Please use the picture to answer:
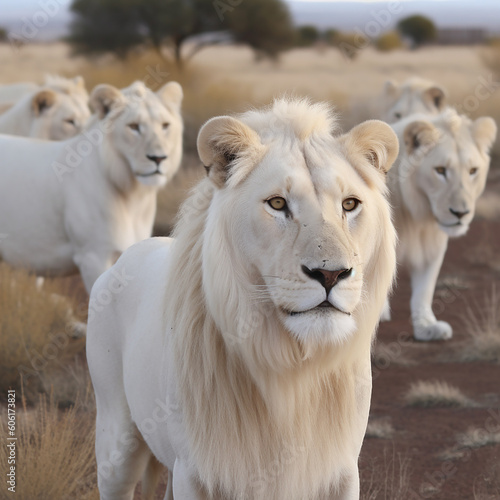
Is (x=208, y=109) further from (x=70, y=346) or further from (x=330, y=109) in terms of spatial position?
(x=330, y=109)

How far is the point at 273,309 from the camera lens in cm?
257

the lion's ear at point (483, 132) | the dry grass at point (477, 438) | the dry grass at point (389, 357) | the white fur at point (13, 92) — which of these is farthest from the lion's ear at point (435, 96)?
the white fur at point (13, 92)

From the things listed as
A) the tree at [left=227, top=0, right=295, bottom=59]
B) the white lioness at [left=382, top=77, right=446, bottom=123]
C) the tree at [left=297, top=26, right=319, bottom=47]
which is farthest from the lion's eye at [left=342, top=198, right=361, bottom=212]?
the tree at [left=297, top=26, right=319, bottom=47]

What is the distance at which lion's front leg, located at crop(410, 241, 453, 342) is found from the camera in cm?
734

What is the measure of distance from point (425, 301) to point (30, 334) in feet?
10.8

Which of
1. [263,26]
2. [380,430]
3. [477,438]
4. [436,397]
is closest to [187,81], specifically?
[263,26]

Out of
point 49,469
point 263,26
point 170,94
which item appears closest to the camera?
point 49,469

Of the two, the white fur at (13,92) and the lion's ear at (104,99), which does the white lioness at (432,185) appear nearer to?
the lion's ear at (104,99)

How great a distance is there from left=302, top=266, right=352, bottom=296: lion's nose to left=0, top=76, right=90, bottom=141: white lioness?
20.9 feet

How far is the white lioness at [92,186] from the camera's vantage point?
650 cm

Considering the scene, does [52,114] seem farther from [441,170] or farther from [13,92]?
[441,170]

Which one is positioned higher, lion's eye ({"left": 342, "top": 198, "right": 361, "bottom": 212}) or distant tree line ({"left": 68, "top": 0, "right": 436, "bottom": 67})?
lion's eye ({"left": 342, "top": 198, "right": 361, "bottom": 212})

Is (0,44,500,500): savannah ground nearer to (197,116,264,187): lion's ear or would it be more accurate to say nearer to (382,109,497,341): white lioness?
(197,116,264,187): lion's ear

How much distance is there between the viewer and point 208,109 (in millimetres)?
22516
